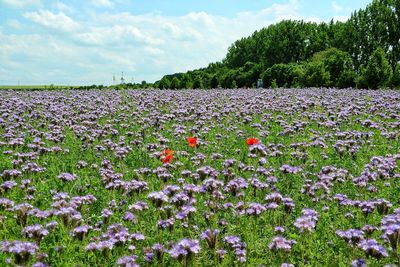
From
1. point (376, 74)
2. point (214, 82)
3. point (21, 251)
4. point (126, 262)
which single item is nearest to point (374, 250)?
point (126, 262)

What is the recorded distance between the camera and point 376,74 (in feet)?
133

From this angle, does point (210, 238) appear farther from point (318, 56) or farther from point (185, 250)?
point (318, 56)

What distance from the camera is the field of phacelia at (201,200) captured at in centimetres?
573

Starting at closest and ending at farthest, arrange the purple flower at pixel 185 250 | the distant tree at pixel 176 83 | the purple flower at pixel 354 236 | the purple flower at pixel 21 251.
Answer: the purple flower at pixel 21 251 < the purple flower at pixel 185 250 < the purple flower at pixel 354 236 < the distant tree at pixel 176 83

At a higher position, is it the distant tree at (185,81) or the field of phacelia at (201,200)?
the distant tree at (185,81)

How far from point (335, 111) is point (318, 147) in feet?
19.8

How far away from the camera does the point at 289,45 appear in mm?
96062

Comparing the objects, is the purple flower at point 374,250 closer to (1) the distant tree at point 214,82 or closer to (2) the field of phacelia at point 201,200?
(2) the field of phacelia at point 201,200

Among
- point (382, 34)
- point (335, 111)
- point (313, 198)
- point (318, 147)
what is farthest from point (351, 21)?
point (313, 198)

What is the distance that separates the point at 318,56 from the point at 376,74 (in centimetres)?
2749

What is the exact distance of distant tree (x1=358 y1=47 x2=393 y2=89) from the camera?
40.6 m

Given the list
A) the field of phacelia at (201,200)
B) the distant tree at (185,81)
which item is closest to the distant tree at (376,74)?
the field of phacelia at (201,200)

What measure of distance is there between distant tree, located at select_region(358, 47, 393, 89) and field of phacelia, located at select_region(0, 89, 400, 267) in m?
26.8

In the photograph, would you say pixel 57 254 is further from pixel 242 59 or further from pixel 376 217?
pixel 242 59
